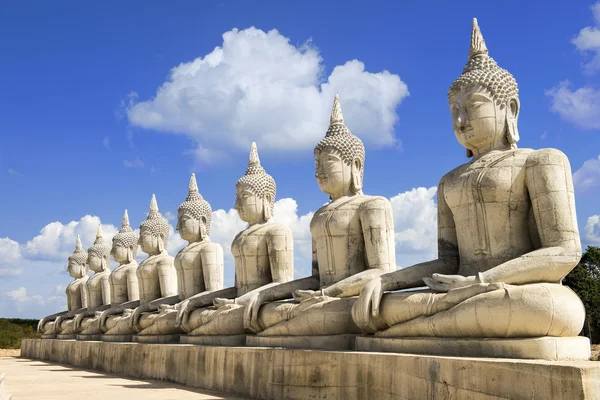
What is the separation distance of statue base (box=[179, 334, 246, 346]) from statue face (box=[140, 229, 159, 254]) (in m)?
4.09

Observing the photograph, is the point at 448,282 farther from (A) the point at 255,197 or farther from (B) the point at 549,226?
(A) the point at 255,197

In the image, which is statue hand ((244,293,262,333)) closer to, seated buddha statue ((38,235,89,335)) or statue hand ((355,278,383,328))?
statue hand ((355,278,383,328))

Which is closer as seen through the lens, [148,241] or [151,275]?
[151,275]

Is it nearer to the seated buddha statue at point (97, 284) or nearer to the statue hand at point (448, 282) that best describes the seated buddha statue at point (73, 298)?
the seated buddha statue at point (97, 284)

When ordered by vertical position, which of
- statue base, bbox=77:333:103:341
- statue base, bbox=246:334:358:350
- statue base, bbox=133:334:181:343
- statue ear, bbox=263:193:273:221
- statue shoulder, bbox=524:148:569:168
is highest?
statue ear, bbox=263:193:273:221

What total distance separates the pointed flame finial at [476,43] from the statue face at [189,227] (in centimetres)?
704

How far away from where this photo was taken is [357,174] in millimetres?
9547

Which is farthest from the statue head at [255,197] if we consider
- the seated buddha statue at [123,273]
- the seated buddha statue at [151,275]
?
the seated buddha statue at [123,273]

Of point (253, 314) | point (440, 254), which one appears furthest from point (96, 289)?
point (440, 254)

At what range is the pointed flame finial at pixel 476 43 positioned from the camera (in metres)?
7.73

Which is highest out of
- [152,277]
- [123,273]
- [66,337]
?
[123,273]

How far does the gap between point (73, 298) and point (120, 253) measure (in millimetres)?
4390

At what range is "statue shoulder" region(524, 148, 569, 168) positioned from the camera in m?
6.61

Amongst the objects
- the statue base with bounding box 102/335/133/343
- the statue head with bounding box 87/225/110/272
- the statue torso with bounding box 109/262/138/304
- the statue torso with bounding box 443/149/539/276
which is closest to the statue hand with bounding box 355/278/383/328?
the statue torso with bounding box 443/149/539/276
